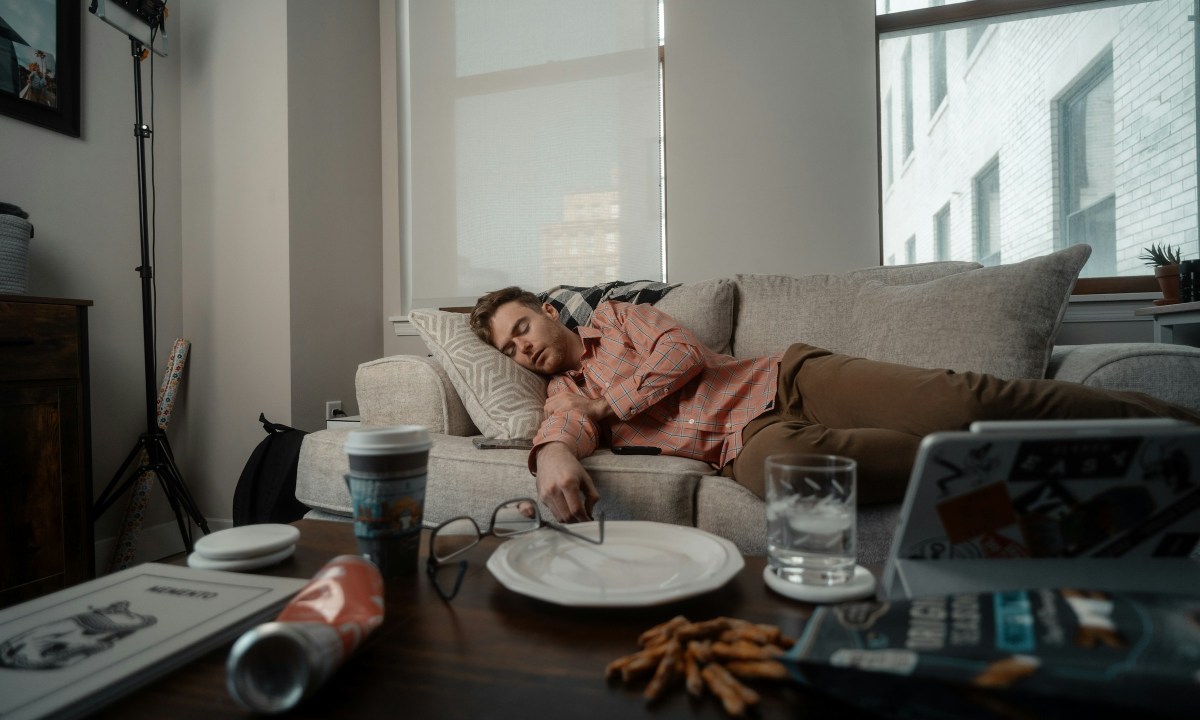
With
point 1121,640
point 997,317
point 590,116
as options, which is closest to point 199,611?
point 1121,640

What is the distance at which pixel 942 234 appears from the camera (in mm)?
2686

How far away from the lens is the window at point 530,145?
2.80 m

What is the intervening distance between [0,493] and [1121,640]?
219 centimetres

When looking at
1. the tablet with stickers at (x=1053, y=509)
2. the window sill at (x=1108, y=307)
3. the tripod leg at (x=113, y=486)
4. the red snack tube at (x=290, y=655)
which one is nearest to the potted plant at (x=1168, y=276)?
the window sill at (x=1108, y=307)

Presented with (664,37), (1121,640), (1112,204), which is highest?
(664,37)

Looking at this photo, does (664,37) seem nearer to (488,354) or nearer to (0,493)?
(488,354)

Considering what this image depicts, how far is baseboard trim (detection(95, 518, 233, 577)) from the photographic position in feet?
7.39

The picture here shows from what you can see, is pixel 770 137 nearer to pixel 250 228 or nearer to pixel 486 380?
pixel 486 380

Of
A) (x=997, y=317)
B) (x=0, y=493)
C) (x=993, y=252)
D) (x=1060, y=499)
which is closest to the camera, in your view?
(x=1060, y=499)

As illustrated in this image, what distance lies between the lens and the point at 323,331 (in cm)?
272

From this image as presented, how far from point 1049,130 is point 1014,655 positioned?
9.23 ft

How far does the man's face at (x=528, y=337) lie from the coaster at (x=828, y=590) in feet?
3.94

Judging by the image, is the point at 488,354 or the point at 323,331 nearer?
the point at 488,354

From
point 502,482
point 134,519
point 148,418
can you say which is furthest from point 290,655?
point 134,519
